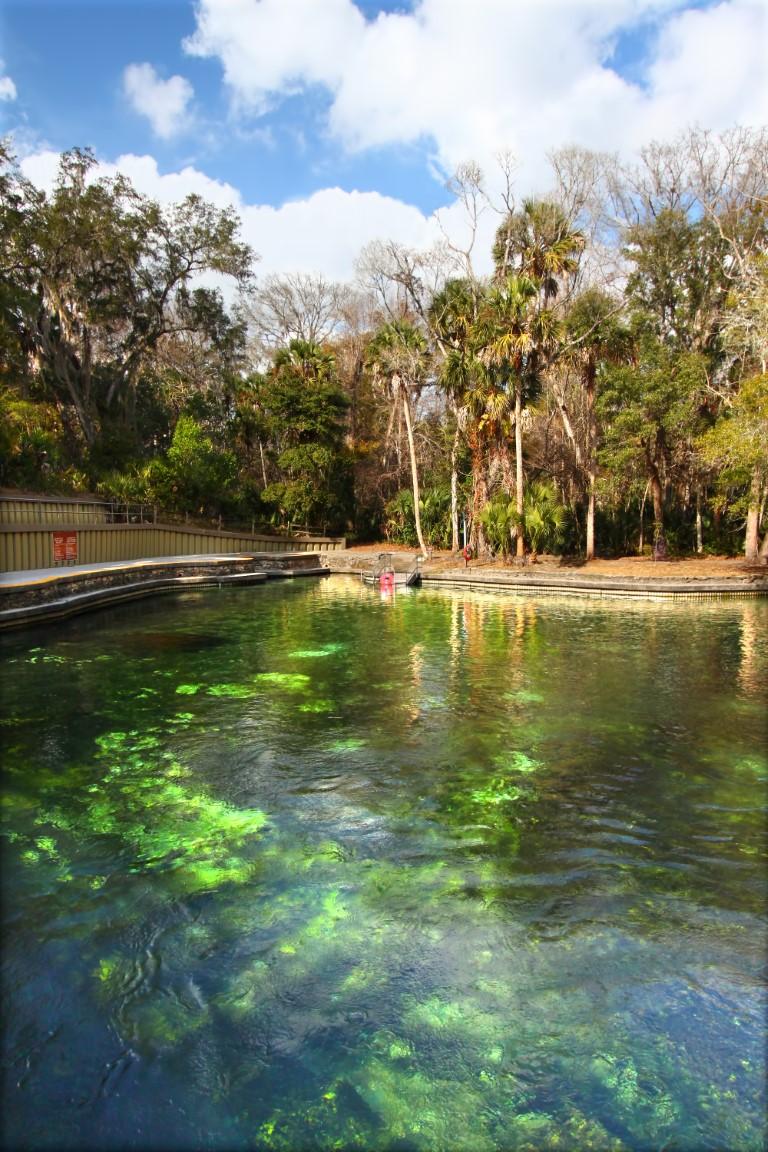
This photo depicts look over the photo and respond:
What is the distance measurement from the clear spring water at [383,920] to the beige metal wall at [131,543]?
9698mm

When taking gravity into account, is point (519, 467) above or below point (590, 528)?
above

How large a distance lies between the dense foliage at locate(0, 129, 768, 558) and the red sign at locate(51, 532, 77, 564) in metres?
3.62

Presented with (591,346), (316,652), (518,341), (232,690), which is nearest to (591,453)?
(591,346)

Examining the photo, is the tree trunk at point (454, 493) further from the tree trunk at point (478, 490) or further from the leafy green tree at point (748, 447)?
the leafy green tree at point (748, 447)

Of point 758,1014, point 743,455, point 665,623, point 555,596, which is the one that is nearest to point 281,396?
point 555,596

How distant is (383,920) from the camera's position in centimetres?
413

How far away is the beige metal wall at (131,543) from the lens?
57.3 feet

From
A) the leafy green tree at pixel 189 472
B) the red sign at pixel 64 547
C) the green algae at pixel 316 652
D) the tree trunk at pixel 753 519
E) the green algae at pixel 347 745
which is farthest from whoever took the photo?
the leafy green tree at pixel 189 472

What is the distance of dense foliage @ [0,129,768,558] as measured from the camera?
76.7ft

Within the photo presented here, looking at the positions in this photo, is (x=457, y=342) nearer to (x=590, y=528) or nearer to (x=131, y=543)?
(x=590, y=528)

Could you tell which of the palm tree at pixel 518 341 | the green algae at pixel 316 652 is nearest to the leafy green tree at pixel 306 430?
the palm tree at pixel 518 341

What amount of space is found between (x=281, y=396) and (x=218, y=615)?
17682 millimetres

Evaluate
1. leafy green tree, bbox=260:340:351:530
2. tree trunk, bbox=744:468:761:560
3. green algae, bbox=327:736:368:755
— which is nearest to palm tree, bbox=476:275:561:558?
tree trunk, bbox=744:468:761:560

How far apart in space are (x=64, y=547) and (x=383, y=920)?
17632 millimetres
